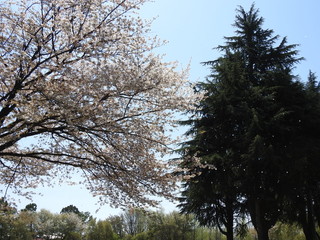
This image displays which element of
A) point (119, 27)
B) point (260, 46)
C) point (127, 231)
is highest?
point (260, 46)

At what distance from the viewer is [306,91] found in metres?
13.5

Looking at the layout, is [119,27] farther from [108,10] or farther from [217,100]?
[217,100]

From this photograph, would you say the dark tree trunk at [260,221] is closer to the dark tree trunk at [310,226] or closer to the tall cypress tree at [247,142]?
the tall cypress tree at [247,142]

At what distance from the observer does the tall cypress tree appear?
38.1 ft

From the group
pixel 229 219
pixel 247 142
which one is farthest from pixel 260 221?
pixel 247 142

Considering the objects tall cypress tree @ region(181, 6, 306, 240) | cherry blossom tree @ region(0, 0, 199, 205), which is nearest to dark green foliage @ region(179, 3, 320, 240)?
tall cypress tree @ region(181, 6, 306, 240)

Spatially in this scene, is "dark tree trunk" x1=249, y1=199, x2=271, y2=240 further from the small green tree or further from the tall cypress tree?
the small green tree

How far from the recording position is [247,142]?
39.1ft

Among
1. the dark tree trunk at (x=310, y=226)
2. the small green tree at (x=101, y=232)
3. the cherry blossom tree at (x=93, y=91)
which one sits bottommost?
the small green tree at (x=101, y=232)

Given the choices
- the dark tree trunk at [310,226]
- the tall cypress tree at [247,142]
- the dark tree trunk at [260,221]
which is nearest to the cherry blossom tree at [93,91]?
the tall cypress tree at [247,142]

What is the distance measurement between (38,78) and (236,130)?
10921 millimetres

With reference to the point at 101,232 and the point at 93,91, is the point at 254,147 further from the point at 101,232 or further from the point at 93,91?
the point at 101,232

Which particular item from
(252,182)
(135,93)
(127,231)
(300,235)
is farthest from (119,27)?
(127,231)

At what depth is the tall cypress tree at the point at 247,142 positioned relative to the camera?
11617mm
